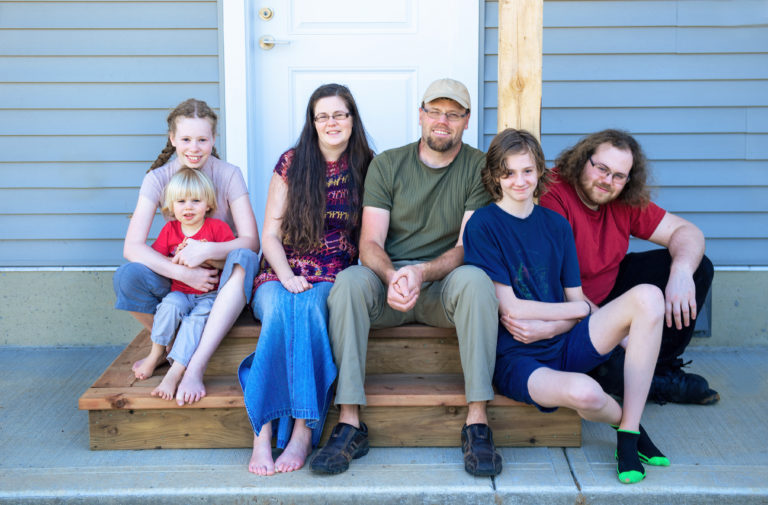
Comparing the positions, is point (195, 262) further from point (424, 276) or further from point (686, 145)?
point (686, 145)

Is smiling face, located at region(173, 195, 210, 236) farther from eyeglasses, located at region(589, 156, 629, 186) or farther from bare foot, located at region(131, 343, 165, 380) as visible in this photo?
→ eyeglasses, located at region(589, 156, 629, 186)

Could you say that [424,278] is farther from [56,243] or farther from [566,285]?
[56,243]

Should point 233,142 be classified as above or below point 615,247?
above

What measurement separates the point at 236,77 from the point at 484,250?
5.79 ft

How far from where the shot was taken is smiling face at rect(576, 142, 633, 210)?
2.82 meters

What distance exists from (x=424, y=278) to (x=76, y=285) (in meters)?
2.06

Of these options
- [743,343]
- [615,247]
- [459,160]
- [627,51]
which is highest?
[627,51]

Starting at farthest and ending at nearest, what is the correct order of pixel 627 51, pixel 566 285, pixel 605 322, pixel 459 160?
pixel 627 51, pixel 459 160, pixel 566 285, pixel 605 322

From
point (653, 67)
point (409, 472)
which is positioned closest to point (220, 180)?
point (409, 472)

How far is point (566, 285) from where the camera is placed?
2.69m

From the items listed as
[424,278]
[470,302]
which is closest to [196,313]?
[424,278]

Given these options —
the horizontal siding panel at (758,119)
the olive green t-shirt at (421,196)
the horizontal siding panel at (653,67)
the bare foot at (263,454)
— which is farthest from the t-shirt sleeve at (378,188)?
the horizontal siding panel at (758,119)

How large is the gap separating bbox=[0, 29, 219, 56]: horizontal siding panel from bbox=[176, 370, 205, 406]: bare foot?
1.80m

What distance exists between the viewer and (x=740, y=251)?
12.4ft
